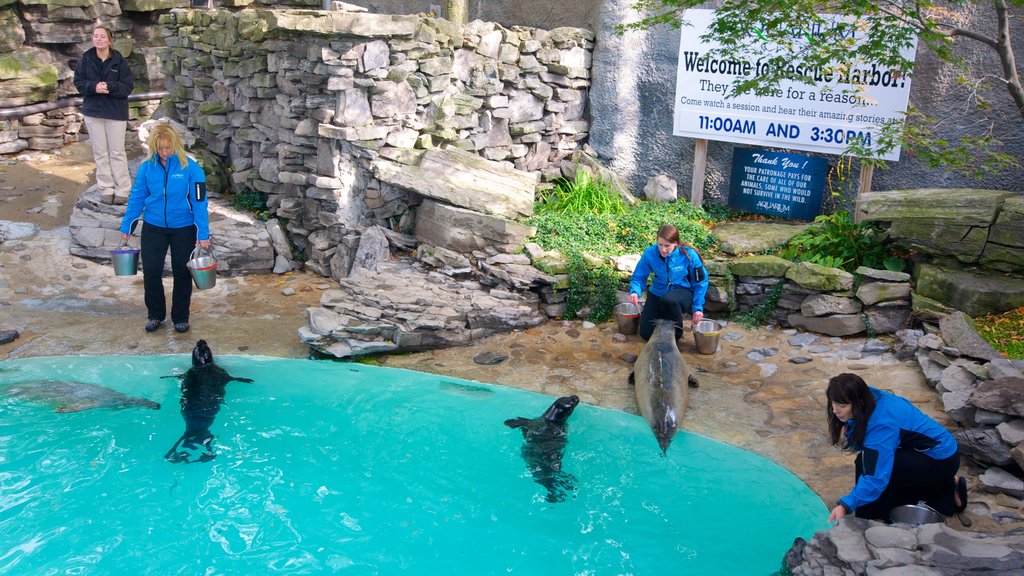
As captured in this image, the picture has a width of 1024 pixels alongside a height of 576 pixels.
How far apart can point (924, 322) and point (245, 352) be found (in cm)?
610

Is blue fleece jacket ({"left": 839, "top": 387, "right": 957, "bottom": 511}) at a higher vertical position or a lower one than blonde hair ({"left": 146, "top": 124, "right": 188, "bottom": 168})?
lower

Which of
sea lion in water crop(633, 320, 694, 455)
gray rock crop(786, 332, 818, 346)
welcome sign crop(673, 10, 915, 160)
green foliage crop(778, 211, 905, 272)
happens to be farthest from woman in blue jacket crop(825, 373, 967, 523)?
welcome sign crop(673, 10, 915, 160)

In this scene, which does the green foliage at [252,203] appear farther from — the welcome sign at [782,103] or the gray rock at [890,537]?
the gray rock at [890,537]

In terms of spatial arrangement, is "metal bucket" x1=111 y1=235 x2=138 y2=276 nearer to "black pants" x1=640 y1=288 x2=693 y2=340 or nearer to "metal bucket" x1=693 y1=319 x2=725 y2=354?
"black pants" x1=640 y1=288 x2=693 y2=340

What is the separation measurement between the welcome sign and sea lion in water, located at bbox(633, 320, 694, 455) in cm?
337

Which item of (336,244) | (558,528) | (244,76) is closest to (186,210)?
(336,244)

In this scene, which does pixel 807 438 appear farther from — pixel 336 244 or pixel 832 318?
pixel 336 244

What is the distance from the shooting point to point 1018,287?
7.39 metres

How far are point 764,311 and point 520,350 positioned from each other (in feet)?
8.06

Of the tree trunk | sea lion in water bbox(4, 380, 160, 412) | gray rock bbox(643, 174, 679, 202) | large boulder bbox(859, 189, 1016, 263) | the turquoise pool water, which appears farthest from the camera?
the tree trunk

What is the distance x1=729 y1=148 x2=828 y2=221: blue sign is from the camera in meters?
9.57

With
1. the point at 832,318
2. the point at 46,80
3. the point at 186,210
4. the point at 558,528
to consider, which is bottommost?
the point at 558,528

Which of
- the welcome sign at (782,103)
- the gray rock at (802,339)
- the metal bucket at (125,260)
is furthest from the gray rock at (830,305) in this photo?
the metal bucket at (125,260)

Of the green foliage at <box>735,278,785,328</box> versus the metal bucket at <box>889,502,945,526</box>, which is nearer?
the metal bucket at <box>889,502,945,526</box>
